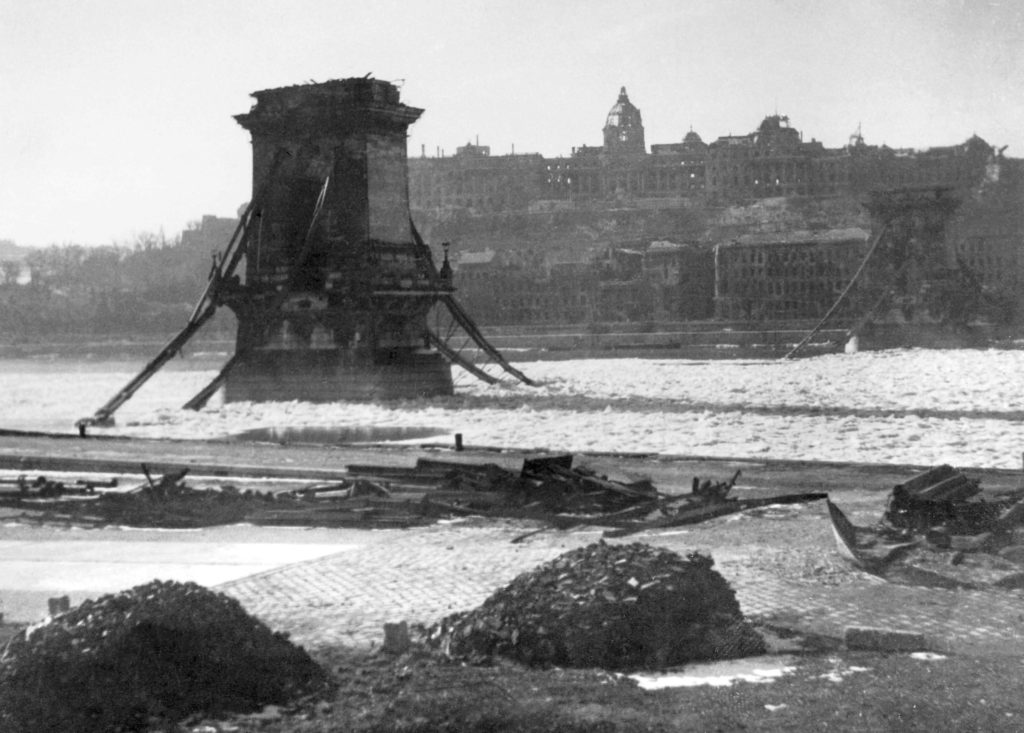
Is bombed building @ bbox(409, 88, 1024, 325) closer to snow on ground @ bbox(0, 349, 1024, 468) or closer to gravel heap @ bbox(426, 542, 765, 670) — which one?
snow on ground @ bbox(0, 349, 1024, 468)

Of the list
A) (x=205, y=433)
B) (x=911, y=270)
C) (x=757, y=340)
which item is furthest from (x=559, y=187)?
(x=205, y=433)

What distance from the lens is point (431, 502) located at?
11336 mm

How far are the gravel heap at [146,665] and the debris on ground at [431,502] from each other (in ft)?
15.6

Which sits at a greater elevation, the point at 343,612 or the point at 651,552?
the point at 651,552

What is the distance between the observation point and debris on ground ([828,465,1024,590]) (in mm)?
8234

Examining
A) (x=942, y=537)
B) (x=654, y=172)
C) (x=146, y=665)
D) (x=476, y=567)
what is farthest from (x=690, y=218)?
(x=146, y=665)

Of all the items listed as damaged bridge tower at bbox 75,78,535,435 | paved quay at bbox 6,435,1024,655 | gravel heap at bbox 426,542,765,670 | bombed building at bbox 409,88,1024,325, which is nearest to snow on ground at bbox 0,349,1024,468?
damaged bridge tower at bbox 75,78,535,435

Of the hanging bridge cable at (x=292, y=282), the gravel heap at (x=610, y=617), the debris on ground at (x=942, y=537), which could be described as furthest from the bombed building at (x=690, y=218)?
the gravel heap at (x=610, y=617)

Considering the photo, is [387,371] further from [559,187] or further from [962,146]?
[559,187]

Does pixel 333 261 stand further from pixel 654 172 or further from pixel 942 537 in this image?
pixel 654 172

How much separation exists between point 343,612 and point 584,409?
16910 mm

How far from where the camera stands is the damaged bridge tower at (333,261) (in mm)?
27359

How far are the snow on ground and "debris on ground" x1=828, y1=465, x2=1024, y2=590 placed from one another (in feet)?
14.4

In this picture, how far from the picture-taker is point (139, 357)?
178 ft
